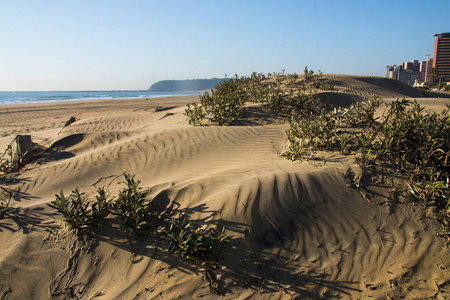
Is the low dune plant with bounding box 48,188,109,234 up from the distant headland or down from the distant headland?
down

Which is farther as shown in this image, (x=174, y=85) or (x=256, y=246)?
(x=174, y=85)

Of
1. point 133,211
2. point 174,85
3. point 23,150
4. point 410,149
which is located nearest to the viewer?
point 133,211

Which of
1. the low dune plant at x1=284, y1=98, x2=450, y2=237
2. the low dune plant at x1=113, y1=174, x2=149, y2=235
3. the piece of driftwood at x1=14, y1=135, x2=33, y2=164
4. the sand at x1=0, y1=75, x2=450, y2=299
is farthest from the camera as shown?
the piece of driftwood at x1=14, y1=135, x2=33, y2=164

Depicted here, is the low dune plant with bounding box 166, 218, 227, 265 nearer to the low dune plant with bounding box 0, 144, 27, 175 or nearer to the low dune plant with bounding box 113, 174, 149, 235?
the low dune plant with bounding box 113, 174, 149, 235

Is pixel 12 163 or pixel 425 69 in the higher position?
pixel 425 69

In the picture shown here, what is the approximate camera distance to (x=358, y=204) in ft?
10.0

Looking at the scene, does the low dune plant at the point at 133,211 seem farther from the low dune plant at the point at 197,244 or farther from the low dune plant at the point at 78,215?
the low dune plant at the point at 197,244

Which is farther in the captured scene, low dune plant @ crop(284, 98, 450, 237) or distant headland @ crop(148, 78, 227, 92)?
distant headland @ crop(148, 78, 227, 92)

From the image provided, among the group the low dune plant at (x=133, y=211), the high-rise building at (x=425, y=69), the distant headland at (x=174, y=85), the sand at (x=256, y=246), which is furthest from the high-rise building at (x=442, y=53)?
the low dune plant at (x=133, y=211)

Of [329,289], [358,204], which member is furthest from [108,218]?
[358,204]

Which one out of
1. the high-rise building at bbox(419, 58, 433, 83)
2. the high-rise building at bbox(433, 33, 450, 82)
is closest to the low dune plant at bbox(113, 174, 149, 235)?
the high-rise building at bbox(433, 33, 450, 82)

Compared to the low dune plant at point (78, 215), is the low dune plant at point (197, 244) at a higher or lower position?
lower

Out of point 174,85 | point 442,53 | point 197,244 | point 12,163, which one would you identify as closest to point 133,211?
point 197,244

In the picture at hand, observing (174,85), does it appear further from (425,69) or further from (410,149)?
(410,149)
